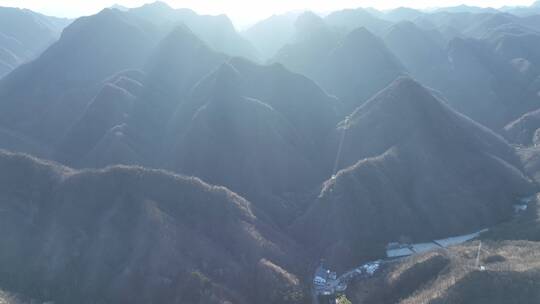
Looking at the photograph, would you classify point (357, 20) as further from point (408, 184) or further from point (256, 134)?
point (408, 184)

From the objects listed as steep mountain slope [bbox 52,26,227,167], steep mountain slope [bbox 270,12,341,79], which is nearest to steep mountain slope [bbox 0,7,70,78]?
steep mountain slope [bbox 52,26,227,167]

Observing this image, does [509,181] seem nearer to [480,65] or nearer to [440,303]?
[440,303]

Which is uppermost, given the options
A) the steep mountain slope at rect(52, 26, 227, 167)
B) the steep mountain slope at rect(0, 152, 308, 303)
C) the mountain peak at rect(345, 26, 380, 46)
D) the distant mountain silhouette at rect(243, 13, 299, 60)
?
the mountain peak at rect(345, 26, 380, 46)

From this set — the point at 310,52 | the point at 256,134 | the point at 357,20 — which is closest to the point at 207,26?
the point at 310,52

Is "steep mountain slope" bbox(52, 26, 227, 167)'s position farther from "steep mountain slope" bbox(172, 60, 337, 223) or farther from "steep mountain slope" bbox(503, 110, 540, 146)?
"steep mountain slope" bbox(503, 110, 540, 146)

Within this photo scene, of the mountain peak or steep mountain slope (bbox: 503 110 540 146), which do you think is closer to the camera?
steep mountain slope (bbox: 503 110 540 146)
